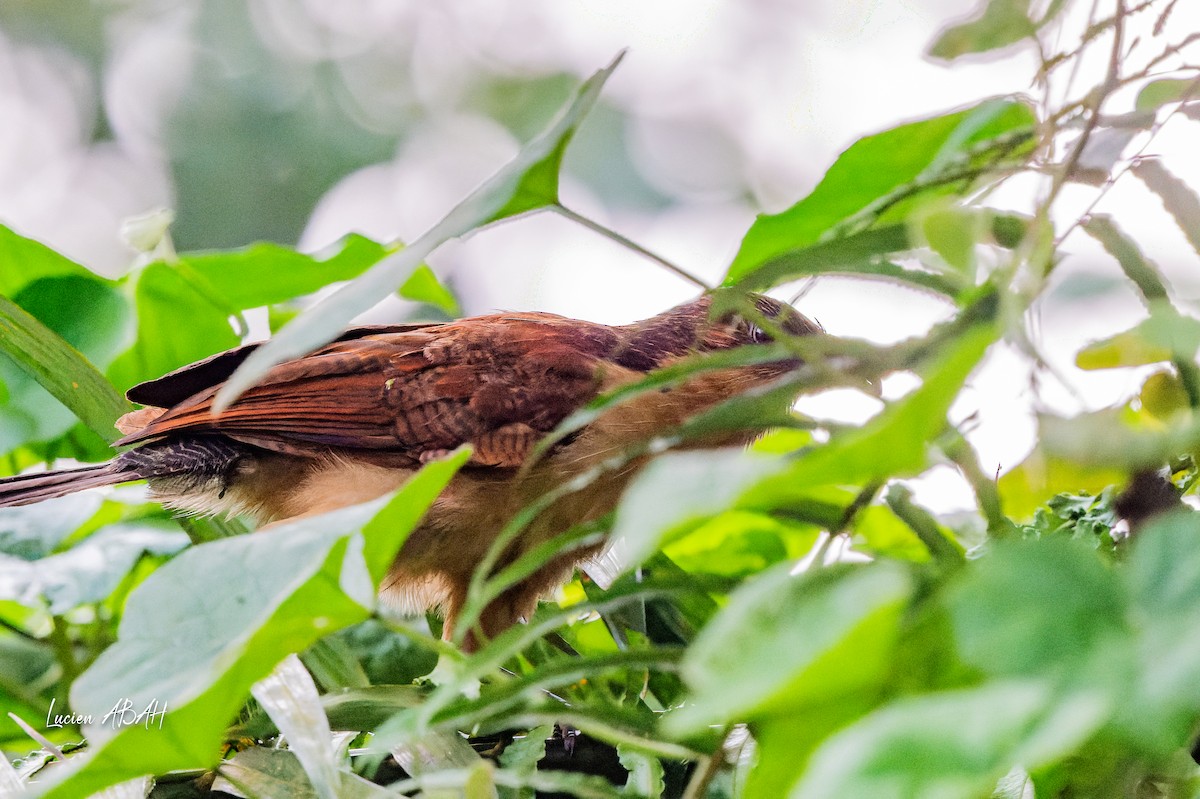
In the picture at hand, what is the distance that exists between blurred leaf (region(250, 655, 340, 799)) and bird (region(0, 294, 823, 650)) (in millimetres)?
995

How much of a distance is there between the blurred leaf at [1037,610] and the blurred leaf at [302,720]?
502 millimetres

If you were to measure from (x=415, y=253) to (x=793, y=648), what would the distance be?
0.31 meters

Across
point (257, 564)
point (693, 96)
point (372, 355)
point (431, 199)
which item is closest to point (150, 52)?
point (431, 199)

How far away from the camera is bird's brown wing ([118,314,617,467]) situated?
1942mm

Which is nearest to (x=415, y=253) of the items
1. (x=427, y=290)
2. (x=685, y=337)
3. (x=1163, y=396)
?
(x=1163, y=396)

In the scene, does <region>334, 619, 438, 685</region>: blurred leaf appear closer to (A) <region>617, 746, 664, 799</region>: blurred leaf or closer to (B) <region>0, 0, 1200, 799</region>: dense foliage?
(B) <region>0, 0, 1200, 799</region>: dense foliage

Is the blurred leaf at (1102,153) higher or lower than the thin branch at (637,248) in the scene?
higher

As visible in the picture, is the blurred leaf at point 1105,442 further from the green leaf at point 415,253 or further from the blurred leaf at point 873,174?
the green leaf at point 415,253

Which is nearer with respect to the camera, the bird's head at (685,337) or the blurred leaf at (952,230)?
the blurred leaf at (952,230)

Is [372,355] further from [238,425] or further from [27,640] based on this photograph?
[27,640]

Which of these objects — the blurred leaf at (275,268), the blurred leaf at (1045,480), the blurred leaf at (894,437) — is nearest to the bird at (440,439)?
the blurred leaf at (275,268)

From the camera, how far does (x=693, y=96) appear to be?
669cm

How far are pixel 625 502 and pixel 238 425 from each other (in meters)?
1.72

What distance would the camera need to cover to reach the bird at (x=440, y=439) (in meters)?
1.89
